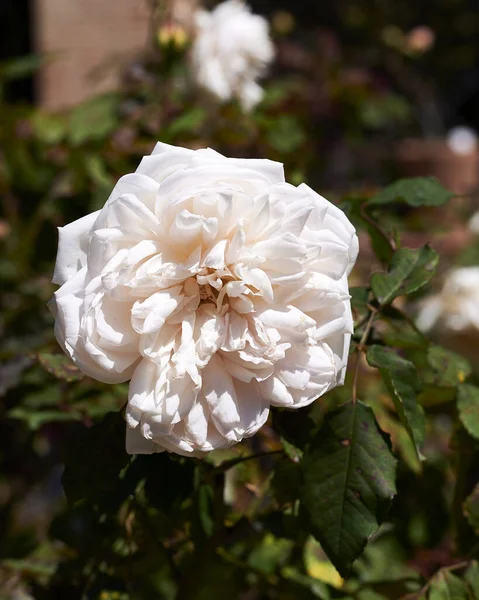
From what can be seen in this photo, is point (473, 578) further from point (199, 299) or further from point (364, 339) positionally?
point (199, 299)

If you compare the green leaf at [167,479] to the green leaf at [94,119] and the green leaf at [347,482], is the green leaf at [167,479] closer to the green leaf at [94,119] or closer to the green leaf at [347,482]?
the green leaf at [347,482]

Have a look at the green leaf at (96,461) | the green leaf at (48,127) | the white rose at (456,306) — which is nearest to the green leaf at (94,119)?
the green leaf at (48,127)

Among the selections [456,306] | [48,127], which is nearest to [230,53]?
[48,127]

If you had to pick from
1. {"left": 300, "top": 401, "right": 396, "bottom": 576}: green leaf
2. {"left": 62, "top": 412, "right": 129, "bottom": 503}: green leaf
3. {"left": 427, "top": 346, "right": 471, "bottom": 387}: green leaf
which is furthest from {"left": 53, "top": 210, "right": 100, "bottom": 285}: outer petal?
{"left": 427, "top": 346, "right": 471, "bottom": 387}: green leaf

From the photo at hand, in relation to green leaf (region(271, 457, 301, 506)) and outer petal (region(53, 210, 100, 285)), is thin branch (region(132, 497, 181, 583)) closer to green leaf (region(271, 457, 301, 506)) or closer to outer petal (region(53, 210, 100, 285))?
green leaf (region(271, 457, 301, 506))

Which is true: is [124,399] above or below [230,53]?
below

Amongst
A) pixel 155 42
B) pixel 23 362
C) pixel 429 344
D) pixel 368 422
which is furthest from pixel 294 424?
pixel 155 42
